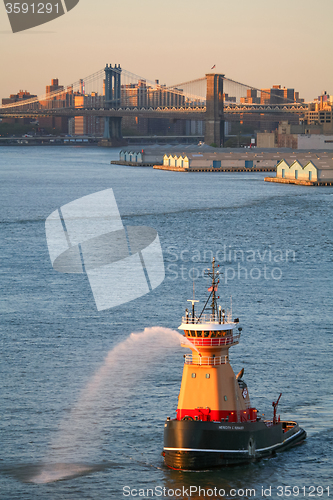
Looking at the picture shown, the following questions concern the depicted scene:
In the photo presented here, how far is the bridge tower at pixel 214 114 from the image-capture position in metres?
144

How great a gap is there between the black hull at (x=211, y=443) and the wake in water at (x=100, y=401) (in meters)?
1.31

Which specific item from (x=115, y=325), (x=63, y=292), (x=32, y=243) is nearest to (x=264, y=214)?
(x=32, y=243)

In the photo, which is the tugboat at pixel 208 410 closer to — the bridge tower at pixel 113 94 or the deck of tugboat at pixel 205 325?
the deck of tugboat at pixel 205 325

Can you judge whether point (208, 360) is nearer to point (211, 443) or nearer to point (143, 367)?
point (211, 443)

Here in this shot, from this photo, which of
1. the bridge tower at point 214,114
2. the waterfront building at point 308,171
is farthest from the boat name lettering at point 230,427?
the bridge tower at point 214,114

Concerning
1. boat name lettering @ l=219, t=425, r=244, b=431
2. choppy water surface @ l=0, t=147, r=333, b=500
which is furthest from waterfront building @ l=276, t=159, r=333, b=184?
boat name lettering @ l=219, t=425, r=244, b=431

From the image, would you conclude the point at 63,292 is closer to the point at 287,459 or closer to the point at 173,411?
the point at 173,411

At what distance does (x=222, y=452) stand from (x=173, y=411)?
3.08 m

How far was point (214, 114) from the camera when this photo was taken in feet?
478

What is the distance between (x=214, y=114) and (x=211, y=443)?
442ft

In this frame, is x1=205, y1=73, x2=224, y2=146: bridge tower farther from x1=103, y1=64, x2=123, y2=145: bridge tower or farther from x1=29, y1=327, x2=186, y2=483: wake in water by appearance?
x1=29, y1=327, x2=186, y2=483: wake in water

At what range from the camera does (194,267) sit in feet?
115

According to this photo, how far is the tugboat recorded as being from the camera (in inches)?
522

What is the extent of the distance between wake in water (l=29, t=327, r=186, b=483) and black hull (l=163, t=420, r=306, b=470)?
131cm
